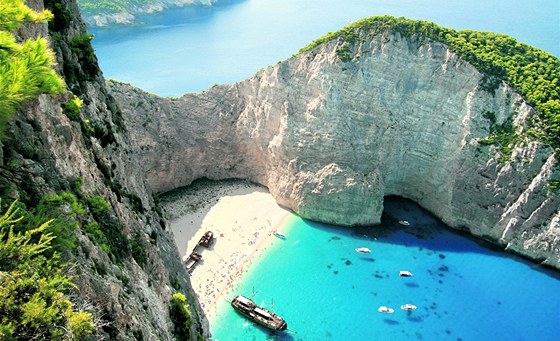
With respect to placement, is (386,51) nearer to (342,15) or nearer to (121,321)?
(121,321)

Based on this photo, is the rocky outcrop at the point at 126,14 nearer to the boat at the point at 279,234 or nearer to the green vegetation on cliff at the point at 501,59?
the green vegetation on cliff at the point at 501,59

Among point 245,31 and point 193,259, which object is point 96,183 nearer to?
point 193,259

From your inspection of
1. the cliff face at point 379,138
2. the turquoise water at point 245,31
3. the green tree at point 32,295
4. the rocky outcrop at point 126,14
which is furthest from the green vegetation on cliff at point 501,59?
the rocky outcrop at point 126,14

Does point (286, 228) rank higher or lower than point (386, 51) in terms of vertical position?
lower

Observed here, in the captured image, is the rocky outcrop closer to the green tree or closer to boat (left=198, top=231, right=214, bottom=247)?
boat (left=198, top=231, right=214, bottom=247)

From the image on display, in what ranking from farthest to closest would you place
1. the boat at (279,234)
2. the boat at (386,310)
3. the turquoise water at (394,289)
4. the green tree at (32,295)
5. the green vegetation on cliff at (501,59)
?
the boat at (279,234) < the green vegetation on cliff at (501,59) < the boat at (386,310) < the turquoise water at (394,289) < the green tree at (32,295)

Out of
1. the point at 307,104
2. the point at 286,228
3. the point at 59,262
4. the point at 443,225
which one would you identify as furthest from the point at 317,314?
the point at 59,262
